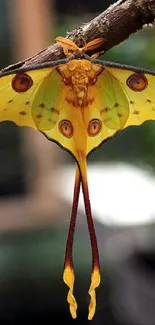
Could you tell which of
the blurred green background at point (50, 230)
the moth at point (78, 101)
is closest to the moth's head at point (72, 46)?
the moth at point (78, 101)

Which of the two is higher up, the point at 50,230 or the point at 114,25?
the point at 114,25

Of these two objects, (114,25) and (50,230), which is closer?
(114,25)

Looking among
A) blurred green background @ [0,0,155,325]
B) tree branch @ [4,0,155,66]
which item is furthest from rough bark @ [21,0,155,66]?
blurred green background @ [0,0,155,325]

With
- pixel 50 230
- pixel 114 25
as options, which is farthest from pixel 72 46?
pixel 50 230

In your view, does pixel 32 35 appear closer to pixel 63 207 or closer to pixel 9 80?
pixel 63 207

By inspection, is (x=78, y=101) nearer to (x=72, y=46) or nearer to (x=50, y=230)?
(x=72, y=46)

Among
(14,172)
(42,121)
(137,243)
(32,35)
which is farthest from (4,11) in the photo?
(42,121)
